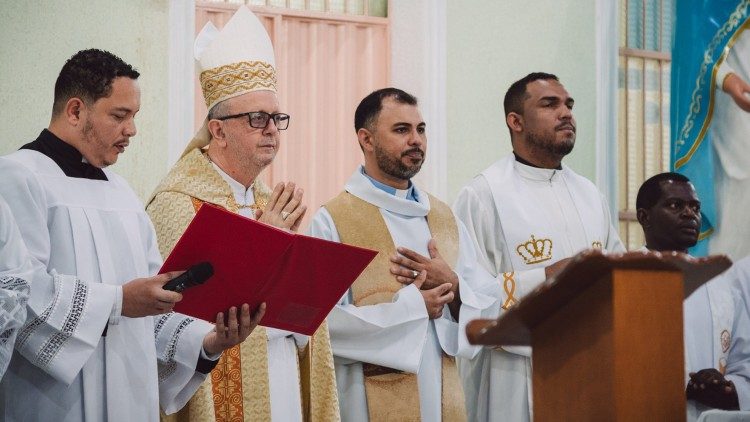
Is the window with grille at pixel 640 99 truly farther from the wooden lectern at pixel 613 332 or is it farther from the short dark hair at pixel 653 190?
the wooden lectern at pixel 613 332

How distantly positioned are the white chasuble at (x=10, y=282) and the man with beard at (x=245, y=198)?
97 cm

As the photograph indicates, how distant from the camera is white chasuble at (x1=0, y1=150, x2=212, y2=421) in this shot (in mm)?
→ 3207

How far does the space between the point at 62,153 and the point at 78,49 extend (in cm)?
246

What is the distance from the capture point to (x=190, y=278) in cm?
318

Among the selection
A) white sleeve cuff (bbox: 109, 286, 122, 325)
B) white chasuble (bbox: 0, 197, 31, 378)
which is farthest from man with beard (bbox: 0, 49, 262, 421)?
white chasuble (bbox: 0, 197, 31, 378)

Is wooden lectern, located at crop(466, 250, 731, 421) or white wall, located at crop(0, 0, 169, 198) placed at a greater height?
white wall, located at crop(0, 0, 169, 198)

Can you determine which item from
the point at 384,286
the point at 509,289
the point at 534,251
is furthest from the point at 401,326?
the point at 534,251

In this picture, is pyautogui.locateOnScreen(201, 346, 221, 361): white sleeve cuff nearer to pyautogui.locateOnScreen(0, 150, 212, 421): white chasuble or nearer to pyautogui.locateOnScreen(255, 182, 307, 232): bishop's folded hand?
pyautogui.locateOnScreen(0, 150, 212, 421): white chasuble

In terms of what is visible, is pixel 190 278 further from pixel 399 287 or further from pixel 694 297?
pixel 694 297

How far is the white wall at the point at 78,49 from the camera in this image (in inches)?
223

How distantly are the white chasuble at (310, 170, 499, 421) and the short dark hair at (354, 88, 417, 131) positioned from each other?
0.28 metres

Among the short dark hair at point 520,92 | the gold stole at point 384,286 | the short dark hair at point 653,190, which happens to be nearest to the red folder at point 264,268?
the gold stole at point 384,286

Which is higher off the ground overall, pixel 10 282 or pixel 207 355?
pixel 10 282

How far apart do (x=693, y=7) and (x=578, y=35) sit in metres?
0.79
